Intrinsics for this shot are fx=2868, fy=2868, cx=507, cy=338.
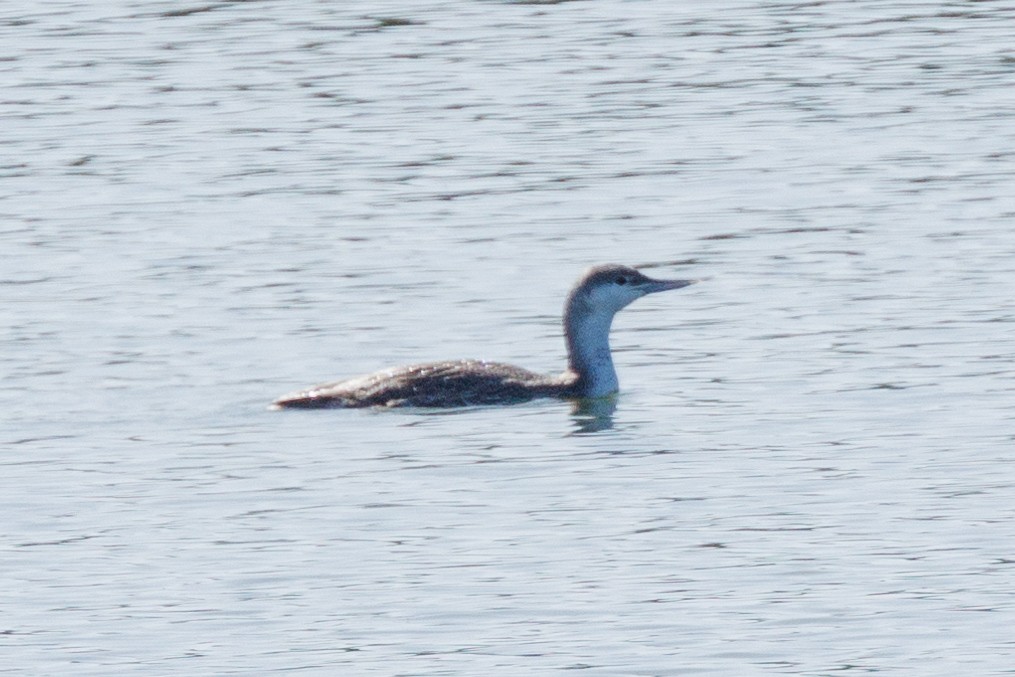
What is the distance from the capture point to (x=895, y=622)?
10.9m

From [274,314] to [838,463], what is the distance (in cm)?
516

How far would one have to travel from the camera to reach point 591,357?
16.1 m

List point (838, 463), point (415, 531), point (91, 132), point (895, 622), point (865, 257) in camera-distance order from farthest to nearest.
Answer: point (91, 132) < point (865, 257) < point (838, 463) < point (415, 531) < point (895, 622)

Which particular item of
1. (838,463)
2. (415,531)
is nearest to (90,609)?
(415,531)

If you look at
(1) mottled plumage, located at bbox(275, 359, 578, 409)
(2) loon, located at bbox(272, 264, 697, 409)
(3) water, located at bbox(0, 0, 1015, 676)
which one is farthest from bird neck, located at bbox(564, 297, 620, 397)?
(1) mottled plumage, located at bbox(275, 359, 578, 409)

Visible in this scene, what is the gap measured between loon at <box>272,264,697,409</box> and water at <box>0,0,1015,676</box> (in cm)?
13

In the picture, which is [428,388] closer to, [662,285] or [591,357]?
[591,357]

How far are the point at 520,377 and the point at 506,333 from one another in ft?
5.60

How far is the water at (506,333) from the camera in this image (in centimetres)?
1125

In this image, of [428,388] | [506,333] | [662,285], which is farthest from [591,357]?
[506,333]

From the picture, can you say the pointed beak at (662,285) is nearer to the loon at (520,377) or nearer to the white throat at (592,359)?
the loon at (520,377)

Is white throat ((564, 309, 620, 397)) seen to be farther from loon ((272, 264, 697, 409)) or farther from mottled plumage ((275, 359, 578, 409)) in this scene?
mottled plumage ((275, 359, 578, 409))

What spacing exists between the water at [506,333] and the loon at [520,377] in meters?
0.13

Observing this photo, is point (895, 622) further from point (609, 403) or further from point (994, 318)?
point (994, 318)
